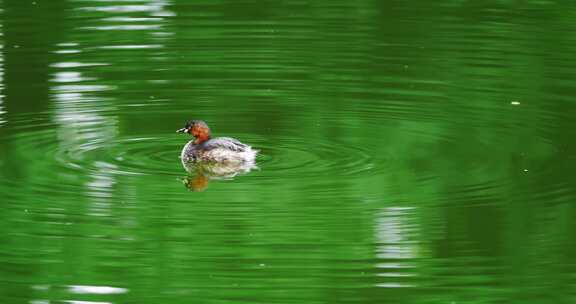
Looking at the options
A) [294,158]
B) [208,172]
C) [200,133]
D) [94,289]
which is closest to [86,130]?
[200,133]

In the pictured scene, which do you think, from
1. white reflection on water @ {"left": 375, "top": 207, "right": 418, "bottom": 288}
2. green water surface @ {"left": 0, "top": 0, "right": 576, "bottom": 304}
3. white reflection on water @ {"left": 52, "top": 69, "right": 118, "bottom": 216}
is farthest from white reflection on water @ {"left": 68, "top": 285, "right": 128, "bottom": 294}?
white reflection on water @ {"left": 375, "top": 207, "right": 418, "bottom": 288}

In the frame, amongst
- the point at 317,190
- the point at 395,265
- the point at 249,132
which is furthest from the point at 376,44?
the point at 395,265

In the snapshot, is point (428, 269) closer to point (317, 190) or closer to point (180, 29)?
point (317, 190)

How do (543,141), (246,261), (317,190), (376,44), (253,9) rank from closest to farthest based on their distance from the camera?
1. (246,261)
2. (317,190)
3. (543,141)
4. (376,44)
5. (253,9)

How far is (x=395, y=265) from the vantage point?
8.81 meters

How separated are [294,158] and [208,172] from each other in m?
0.68

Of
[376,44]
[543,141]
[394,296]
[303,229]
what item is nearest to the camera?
[394,296]

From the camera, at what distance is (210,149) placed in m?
11.4

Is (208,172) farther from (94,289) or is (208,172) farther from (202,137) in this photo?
(94,289)

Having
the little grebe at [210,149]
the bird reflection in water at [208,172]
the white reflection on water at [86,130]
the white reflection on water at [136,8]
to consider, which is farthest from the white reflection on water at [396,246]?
the white reflection on water at [136,8]

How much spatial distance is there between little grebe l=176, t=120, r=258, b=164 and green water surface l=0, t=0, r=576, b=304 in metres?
0.16

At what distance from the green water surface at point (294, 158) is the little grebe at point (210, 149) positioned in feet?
0.52

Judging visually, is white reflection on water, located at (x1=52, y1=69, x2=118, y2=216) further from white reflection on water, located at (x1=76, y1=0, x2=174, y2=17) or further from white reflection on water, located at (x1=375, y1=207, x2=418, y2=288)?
white reflection on water, located at (x1=76, y1=0, x2=174, y2=17)

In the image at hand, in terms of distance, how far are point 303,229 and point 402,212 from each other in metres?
0.79
